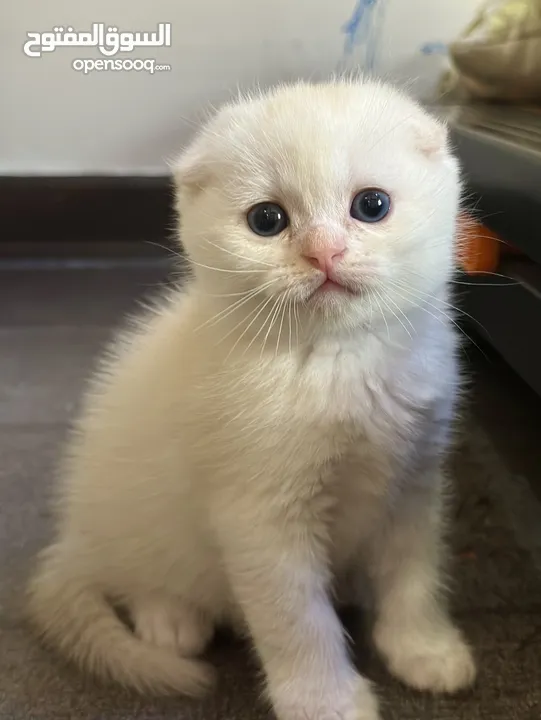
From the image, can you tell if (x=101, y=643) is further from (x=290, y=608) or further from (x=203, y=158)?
(x=203, y=158)

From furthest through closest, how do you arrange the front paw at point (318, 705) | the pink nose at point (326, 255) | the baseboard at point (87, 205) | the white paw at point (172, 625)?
the baseboard at point (87, 205)
the white paw at point (172, 625)
the front paw at point (318, 705)
the pink nose at point (326, 255)

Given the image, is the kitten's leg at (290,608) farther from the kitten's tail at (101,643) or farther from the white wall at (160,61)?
the white wall at (160,61)

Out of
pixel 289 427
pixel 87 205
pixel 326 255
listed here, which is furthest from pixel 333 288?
pixel 87 205

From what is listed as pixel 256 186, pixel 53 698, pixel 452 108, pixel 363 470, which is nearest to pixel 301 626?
pixel 363 470

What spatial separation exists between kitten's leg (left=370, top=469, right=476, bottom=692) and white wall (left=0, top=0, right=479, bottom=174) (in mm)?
1627

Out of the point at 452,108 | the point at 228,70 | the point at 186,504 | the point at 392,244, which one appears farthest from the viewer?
the point at 228,70

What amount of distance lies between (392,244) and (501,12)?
4.10 ft

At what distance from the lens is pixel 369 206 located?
71 cm

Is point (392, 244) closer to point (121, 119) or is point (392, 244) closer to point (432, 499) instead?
point (432, 499)

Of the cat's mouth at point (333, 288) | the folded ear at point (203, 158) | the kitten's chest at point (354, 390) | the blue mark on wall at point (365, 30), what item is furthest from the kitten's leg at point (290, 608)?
the blue mark on wall at point (365, 30)

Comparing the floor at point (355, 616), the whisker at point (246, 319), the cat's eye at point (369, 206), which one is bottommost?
the floor at point (355, 616)

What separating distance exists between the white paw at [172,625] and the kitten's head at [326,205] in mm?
403

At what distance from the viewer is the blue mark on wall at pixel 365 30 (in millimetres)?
2248

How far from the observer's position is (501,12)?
1703 mm
